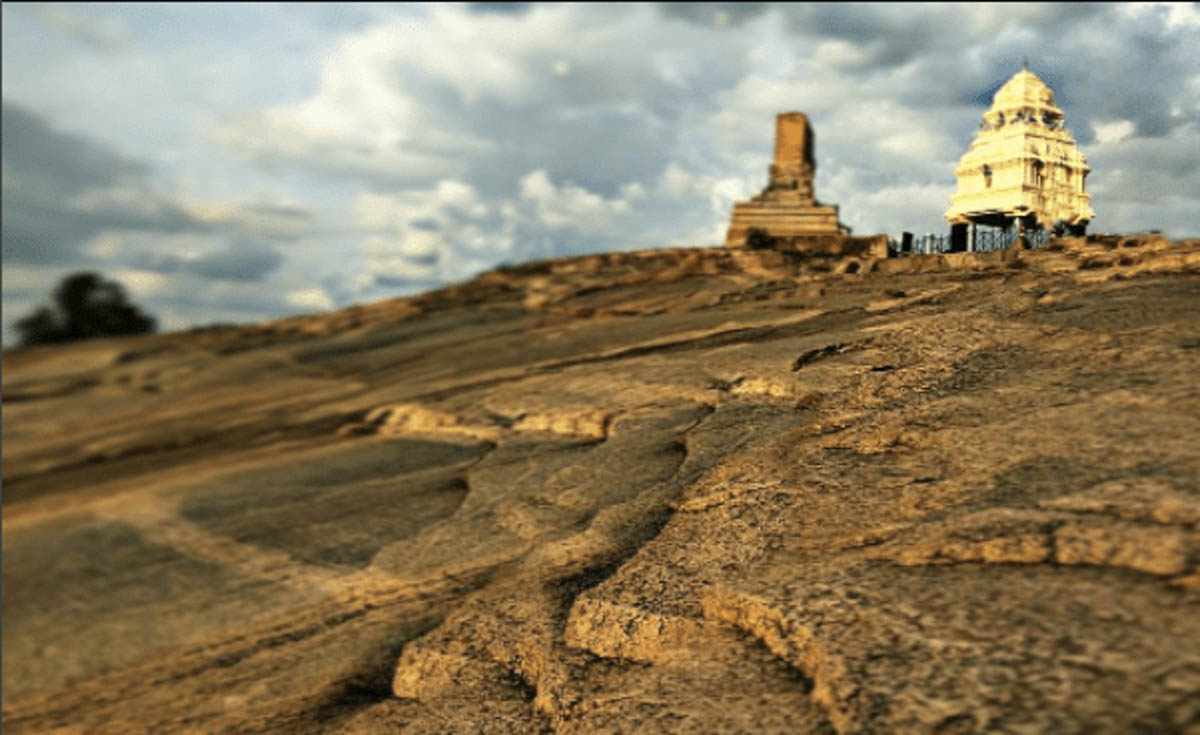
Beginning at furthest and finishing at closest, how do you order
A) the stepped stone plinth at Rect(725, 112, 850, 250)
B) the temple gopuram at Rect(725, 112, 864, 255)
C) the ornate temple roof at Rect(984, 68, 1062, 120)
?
the stepped stone plinth at Rect(725, 112, 850, 250), the temple gopuram at Rect(725, 112, 864, 255), the ornate temple roof at Rect(984, 68, 1062, 120)

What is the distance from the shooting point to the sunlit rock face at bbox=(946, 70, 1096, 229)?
11047mm

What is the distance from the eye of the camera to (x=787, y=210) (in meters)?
17.3

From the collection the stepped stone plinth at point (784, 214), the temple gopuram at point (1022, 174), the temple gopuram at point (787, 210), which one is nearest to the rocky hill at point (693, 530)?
the temple gopuram at point (1022, 174)

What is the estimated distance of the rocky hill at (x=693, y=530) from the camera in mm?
2699

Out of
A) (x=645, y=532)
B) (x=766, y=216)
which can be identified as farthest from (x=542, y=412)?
(x=766, y=216)

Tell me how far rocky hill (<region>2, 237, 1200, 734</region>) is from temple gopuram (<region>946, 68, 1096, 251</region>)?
2.99 metres

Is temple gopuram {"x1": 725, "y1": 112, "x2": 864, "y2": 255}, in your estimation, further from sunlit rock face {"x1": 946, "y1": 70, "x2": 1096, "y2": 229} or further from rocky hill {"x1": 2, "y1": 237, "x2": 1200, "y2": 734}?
rocky hill {"x1": 2, "y1": 237, "x2": 1200, "y2": 734}

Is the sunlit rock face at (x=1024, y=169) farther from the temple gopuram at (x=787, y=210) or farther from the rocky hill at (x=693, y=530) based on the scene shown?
the rocky hill at (x=693, y=530)

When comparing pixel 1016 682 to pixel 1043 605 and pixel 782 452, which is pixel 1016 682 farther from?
pixel 782 452

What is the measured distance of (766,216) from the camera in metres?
17.0

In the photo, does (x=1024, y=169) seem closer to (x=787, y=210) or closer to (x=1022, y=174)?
(x=1022, y=174)

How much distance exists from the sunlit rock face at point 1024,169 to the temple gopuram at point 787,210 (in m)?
2.36

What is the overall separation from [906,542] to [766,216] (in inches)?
568

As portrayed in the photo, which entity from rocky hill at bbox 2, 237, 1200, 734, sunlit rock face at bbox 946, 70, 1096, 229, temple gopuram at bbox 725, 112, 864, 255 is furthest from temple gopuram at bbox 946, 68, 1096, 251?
rocky hill at bbox 2, 237, 1200, 734
